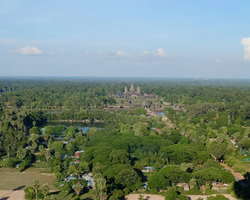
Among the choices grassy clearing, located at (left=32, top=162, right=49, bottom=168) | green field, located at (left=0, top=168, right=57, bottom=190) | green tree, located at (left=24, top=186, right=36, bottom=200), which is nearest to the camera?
green tree, located at (left=24, top=186, right=36, bottom=200)

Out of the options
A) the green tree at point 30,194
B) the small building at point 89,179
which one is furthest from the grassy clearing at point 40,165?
the green tree at point 30,194

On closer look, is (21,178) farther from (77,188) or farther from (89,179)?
(77,188)

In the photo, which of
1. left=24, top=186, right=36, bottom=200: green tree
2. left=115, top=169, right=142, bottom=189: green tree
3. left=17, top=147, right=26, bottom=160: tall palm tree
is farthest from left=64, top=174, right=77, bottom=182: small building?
left=17, top=147, right=26, bottom=160: tall palm tree

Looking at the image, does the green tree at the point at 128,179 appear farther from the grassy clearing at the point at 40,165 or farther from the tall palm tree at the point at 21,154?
the tall palm tree at the point at 21,154

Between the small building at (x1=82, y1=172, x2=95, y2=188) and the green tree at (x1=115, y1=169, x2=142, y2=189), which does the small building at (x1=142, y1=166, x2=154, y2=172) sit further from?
the small building at (x1=82, y1=172, x2=95, y2=188)

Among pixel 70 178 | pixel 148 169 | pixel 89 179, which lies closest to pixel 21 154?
pixel 70 178

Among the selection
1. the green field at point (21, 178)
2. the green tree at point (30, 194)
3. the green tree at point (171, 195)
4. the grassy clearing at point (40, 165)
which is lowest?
the green field at point (21, 178)

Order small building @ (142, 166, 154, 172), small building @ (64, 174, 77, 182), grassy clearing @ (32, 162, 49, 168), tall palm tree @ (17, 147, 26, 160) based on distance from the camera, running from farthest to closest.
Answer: tall palm tree @ (17, 147, 26, 160) → grassy clearing @ (32, 162, 49, 168) → small building @ (142, 166, 154, 172) → small building @ (64, 174, 77, 182)

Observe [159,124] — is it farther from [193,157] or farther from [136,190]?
[136,190]
